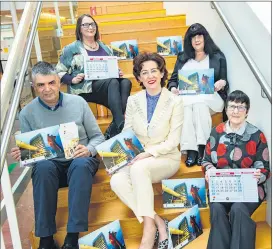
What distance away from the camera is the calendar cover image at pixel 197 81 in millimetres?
2299

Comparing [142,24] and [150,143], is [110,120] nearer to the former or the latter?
[150,143]

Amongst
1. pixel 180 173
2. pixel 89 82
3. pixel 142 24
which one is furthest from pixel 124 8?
pixel 180 173

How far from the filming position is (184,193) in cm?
198

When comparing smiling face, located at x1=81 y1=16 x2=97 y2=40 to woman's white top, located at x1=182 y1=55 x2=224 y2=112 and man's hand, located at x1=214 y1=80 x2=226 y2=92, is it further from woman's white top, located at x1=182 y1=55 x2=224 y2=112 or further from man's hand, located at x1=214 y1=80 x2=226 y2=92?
man's hand, located at x1=214 y1=80 x2=226 y2=92

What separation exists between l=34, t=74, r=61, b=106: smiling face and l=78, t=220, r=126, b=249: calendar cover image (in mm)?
759

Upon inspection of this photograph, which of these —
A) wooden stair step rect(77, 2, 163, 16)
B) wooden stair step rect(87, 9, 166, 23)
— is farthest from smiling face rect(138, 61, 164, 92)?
wooden stair step rect(77, 2, 163, 16)

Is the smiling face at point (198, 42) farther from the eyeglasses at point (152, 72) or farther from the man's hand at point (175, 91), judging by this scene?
the eyeglasses at point (152, 72)

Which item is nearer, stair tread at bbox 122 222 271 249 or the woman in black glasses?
stair tread at bbox 122 222 271 249

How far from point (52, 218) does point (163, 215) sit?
61 centimetres

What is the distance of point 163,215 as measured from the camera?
6.44ft

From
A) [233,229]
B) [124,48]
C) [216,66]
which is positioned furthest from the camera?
[124,48]

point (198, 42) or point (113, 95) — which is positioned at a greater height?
point (198, 42)

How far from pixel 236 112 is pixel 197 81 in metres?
0.54

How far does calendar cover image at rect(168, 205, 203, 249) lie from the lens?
5.88 ft
